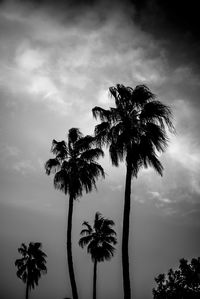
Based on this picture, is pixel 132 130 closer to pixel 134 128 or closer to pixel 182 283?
pixel 134 128

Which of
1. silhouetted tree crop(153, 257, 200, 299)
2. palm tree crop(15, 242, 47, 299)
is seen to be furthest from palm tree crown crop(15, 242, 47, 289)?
silhouetted tree crop(153, 257, 200, 299)

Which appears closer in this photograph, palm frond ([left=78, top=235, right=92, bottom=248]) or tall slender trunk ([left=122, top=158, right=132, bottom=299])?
tall slender trunk ([left=122, top=158, right=132, bottom=299])

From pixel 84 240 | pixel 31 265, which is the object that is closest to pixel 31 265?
pixel 31 265

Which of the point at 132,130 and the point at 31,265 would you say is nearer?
the point at 132,130

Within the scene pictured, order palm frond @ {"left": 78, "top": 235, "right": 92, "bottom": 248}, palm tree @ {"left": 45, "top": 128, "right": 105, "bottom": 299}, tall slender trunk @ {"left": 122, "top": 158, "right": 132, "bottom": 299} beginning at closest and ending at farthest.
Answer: tall slender trunk @ {"left": 122, "top": 158, "right": 132, "bottom": 299} → palm tree @ {"left": 45, "top": 128, "right": 105, "bottom": 299} → palm frond @ {"left": 78, "top": 235, "right": 92, "bottom": 248}

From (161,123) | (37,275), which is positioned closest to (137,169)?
(161,123)

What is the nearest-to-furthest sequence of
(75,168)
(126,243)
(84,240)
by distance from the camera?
(126,243)
(75,168)
(84,240)

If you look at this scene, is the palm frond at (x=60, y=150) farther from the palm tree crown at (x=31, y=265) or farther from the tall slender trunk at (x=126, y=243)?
the palm tree crown at (x=31, y=265)

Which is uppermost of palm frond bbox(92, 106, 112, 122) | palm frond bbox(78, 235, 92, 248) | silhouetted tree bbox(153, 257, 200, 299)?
palm frond bbox(92, 106, 112, 122)

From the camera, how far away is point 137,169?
14.9 m

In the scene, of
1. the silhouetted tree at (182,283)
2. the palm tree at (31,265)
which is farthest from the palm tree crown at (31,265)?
the silhouetted tree at (182,283)

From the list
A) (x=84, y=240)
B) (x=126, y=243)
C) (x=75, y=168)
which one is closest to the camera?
(x=126, y=243)

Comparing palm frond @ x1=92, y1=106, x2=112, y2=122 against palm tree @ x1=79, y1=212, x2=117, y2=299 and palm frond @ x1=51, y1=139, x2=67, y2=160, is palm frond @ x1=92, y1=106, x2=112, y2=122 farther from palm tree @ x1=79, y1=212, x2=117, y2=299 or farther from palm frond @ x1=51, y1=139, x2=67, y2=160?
palm tree @ x1=79, y1=212, x2=117, y2=299

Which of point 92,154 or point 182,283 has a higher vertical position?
point 92,154
